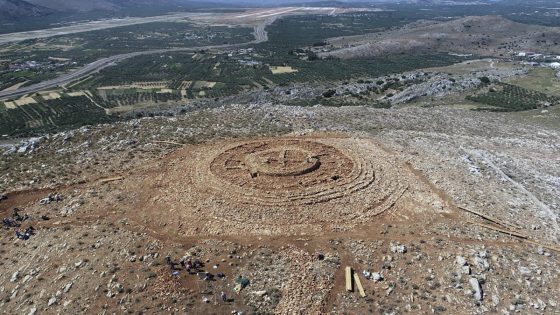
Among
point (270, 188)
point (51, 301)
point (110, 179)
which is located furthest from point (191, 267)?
point (110, 179)

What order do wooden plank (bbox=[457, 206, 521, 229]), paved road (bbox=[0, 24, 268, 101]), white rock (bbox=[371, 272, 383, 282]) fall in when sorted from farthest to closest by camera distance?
paved road (bbox=[0, 24, 268, 101]) < wooden plank (bbox=[457, 206, 521, 229]) < white rock (bbox=[371, 272, 383, 282])

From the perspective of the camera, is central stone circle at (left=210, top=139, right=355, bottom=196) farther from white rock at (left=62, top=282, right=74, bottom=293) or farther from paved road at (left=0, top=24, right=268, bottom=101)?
paved road at (left=0, top=24, right=268, bottom=101)

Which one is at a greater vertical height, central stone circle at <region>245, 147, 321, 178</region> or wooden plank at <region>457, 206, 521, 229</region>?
central stone circle at <region>245, 147, 321, 178</region>

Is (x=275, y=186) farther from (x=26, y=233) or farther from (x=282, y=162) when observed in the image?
(x=26, y=233)

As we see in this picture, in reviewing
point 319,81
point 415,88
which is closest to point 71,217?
point 415,88

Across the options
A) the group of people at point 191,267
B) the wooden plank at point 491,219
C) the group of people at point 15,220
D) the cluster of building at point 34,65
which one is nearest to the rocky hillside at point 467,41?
the cluster of building at point 34,65

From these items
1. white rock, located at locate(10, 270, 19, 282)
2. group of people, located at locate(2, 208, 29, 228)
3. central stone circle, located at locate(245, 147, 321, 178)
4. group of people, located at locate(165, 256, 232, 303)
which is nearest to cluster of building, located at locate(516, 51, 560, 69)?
central stone circle, located at locate(245, 147, 321, 178)

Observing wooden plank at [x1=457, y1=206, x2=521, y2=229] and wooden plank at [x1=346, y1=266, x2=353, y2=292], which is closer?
wooden plank at [x1=346, y1=266, x2=353, y2=292]

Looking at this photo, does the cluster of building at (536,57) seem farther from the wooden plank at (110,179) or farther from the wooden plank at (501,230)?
the wooden plank at (110,179)
